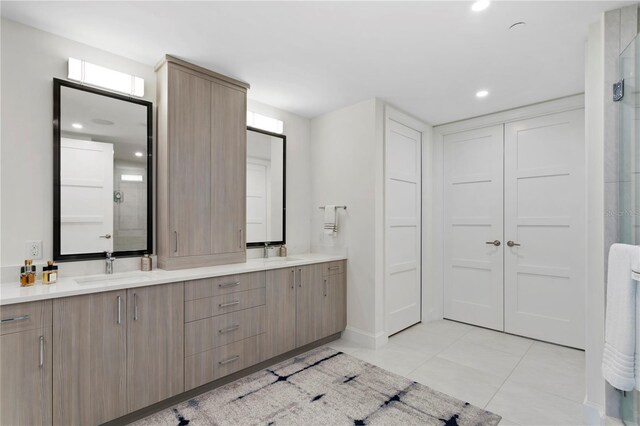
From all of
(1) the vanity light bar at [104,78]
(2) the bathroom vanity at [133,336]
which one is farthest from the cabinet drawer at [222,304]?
(1) the vanity light bar at [104,78]

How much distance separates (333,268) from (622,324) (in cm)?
224

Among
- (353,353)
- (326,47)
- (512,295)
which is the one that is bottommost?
(353,353)

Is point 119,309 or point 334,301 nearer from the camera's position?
point 119,309

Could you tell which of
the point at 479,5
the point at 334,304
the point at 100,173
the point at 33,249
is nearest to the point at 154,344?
the point at 33,249

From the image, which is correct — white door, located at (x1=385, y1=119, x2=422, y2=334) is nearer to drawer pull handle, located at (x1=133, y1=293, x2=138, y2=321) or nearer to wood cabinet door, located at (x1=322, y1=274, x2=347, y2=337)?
wood cabinet door, located at (x1=322, y1=274, x2=347, y2=337)

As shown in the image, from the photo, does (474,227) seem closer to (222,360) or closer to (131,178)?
(222,360)

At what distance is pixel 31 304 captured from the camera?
1.62 metres

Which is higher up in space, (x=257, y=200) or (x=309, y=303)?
(x=257, y=200)

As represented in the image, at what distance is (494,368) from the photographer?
2.74m

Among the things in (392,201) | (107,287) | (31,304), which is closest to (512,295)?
(392,201)

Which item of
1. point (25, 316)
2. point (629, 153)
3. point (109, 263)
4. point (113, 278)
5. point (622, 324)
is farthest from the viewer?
point (109, 263)

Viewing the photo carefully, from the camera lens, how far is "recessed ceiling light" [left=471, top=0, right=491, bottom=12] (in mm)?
1787

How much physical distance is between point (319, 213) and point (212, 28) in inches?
85.8

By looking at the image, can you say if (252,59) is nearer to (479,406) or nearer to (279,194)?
(279,194)
